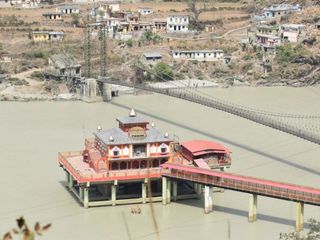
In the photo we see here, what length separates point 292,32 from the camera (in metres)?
26.5

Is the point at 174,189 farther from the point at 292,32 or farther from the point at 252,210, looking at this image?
the point at 292,32

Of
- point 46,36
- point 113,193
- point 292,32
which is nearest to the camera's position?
point 113,193

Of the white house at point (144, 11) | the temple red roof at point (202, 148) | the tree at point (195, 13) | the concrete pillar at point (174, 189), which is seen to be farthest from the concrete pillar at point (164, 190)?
the white house at point (144, 11)

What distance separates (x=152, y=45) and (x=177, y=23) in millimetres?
2706

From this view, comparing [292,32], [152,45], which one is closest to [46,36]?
[152,45]

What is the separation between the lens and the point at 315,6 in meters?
29.9

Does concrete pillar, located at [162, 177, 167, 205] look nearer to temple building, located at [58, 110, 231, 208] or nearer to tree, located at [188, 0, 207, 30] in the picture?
temple building, located at [58, 110, 231, 208]

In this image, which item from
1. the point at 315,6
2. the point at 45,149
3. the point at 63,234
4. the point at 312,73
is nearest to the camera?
the point at 63,234

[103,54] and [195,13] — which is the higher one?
[195,13]

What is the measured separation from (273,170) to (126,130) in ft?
8.99

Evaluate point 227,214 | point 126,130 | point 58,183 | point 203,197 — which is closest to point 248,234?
point 227,214

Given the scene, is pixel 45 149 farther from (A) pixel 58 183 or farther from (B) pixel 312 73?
(B) pixel 312 73

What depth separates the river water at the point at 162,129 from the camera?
9047mm

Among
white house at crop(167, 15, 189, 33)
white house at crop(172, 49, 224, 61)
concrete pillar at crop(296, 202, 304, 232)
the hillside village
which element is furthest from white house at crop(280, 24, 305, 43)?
concrete pillar at crop(296, 202, 304, 232)
